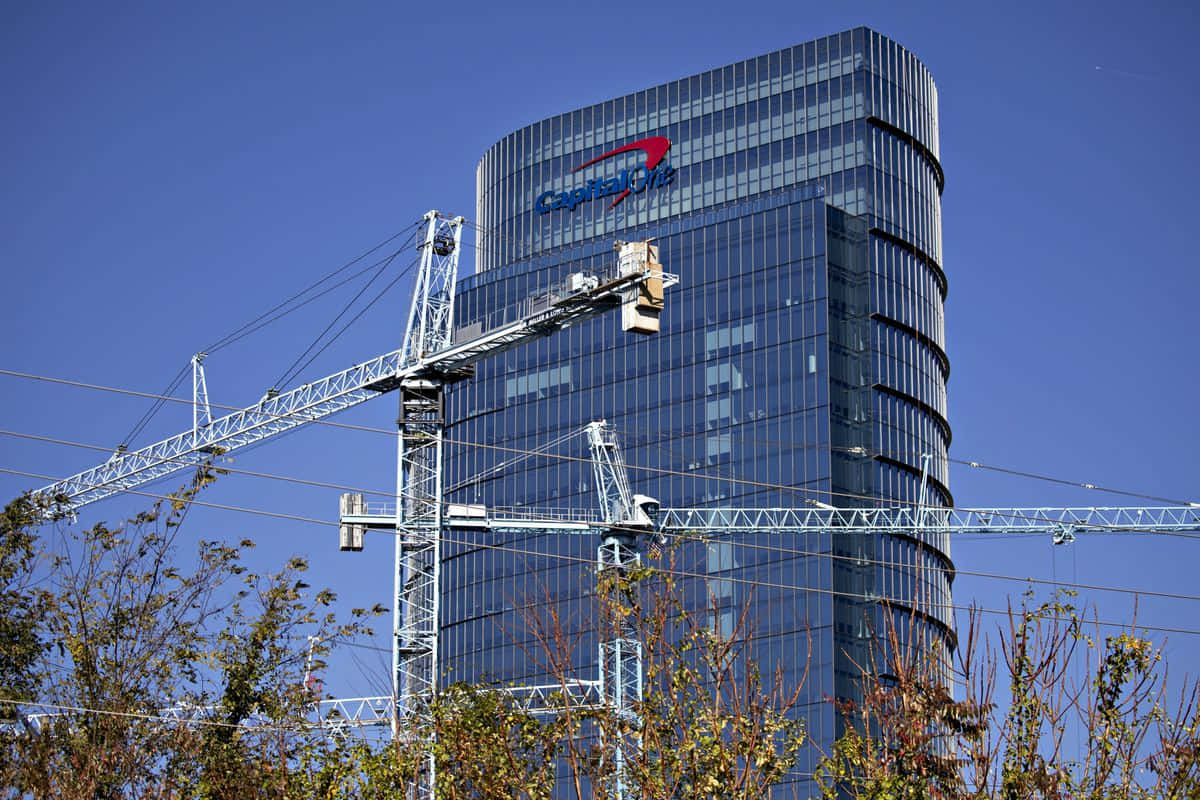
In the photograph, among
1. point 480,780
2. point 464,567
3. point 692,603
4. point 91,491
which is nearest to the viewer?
point 480,780

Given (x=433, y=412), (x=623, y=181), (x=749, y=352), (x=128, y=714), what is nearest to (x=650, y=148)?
(x=623, y=181)

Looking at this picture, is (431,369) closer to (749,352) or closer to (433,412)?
(433,412)

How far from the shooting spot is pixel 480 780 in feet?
140

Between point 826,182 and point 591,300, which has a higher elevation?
point 826,182

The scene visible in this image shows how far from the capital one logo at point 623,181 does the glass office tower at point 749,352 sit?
0.22 meters

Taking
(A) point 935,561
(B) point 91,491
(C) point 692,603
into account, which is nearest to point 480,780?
(B) point 91,491

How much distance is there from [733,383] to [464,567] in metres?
31.1

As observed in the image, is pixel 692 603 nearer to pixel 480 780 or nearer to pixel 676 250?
pixel 676 250

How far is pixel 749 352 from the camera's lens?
160 meters

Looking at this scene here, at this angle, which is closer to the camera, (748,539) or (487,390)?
(748,539)

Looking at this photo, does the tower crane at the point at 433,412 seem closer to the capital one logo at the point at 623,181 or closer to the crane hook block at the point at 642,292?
the crane hook block at the point at 642,292

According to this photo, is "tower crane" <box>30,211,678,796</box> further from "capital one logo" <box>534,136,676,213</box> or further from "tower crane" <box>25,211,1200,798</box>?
"capital one logo" <box>534,136,676,213</box>

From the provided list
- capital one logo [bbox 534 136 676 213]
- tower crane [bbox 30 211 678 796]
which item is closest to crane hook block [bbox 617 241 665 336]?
tower crane [bbox 30 211 678 796]

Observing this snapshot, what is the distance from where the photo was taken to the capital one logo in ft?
572
